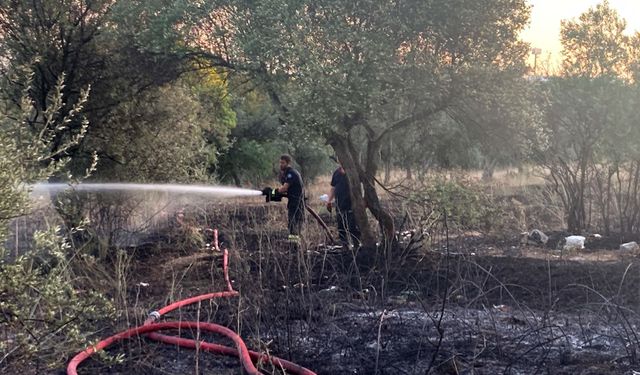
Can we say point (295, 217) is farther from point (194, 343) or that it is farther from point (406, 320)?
point (194, 343)

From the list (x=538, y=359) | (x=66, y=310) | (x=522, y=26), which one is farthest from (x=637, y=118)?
(x=66, y=310)

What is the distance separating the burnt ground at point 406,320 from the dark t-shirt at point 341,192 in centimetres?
261

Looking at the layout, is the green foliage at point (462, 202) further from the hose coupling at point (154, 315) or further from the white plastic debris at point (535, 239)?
the hose coupling at point (154, 315)

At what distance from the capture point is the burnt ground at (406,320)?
16.5 ft

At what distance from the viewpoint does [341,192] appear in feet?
38.7

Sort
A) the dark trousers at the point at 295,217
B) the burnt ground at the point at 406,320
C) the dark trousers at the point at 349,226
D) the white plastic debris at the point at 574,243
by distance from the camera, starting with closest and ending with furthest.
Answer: the burnt ground at the point at 406,320 < the dark trousers at the point at 295,217 < the dark trousers at the point at 349,226 < the white plastic debris at the point at 574,243

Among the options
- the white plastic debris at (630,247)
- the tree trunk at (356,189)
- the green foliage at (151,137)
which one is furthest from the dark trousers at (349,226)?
the white plastic debris at (630,247)

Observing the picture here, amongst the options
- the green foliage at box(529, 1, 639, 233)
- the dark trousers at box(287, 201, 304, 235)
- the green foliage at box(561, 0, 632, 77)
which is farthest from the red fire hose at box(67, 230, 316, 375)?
the green foliage at box(561, 0, 632, 77)

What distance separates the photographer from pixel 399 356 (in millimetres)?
5219

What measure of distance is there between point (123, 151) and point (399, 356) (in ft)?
20.2

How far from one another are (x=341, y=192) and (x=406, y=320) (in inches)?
224

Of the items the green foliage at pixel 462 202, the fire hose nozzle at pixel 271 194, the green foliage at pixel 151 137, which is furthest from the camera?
the green foliage at pixel 462 202

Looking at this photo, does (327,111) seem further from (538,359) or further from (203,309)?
(538,359)

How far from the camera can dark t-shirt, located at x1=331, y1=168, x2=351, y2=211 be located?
461 inches
